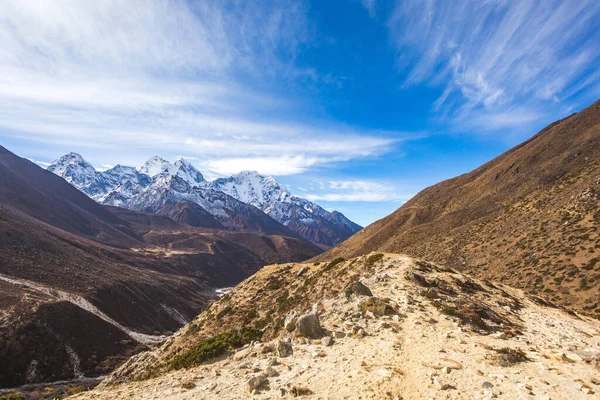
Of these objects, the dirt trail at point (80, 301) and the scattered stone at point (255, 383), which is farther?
the dirt trail at point (80, 301)

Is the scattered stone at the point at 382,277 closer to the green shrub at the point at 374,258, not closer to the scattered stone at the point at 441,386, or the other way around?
the green shrub at the point at 374,258

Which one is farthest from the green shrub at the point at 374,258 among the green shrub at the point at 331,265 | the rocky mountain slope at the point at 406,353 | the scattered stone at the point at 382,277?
the scattered stone at the point at 382,277

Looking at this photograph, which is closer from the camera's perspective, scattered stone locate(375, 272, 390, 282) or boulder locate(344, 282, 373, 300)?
boulder locate(344, 282, 373, 300)

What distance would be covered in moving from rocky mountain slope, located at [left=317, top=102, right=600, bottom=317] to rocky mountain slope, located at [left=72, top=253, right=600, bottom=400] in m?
21.6

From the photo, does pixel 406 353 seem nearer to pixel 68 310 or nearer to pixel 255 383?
pixel 255 383

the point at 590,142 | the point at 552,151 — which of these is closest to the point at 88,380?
the point at 590,142

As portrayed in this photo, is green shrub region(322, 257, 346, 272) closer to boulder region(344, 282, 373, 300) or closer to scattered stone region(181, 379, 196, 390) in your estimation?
boulder region(344, 282, 373, 300)

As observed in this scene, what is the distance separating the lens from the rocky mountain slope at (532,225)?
44.2 meters

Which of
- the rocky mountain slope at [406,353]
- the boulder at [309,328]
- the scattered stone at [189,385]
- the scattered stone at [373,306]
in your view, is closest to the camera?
the rocky mountain slope at [406,353]

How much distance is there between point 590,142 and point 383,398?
123560 millimetres

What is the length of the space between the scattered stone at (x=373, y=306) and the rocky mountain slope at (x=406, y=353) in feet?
0.21

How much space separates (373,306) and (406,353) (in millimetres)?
5432

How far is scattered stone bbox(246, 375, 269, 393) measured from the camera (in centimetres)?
1205

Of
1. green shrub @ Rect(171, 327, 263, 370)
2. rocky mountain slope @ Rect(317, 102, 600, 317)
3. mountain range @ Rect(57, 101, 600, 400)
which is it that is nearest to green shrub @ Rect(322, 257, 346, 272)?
mountain range @ Rect(57, 101, 600, 400)
